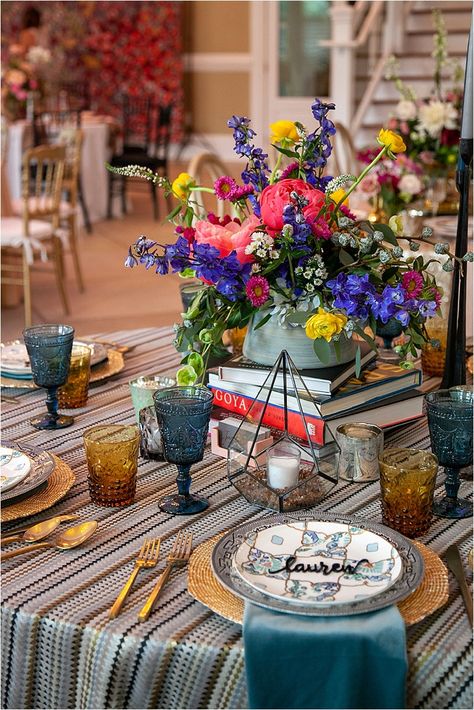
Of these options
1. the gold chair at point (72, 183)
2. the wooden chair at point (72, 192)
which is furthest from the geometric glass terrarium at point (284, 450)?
the gold chair at point (72, 183)

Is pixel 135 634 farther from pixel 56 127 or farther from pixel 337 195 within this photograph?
pixel 56 127

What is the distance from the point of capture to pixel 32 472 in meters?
1.30

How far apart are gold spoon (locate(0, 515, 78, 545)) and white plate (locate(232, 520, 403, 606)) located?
243 millimetres

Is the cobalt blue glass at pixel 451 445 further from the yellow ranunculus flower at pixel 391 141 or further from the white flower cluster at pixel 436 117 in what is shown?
the white flower cluster at pixel 436 117

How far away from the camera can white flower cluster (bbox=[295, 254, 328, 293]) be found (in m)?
1.30

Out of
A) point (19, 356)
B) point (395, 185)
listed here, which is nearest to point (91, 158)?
point (395, 185)

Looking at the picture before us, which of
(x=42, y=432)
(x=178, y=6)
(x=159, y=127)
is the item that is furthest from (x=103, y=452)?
(x=178, y=6)

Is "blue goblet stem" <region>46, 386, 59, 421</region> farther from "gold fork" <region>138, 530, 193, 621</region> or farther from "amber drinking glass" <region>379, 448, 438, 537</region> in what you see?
"amber drinking glass" <region>379, 448, 438, 537</region>

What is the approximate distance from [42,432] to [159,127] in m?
7.21

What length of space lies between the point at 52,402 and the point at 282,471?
480 mm

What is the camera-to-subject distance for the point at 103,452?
1.22 metres

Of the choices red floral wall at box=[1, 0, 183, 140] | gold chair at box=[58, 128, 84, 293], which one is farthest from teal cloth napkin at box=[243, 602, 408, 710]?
red floral wall at box=[1, 0, 183, 140]

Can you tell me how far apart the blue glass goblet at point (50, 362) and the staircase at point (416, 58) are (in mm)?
5677

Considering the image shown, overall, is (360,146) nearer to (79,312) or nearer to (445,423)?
(79,312)
